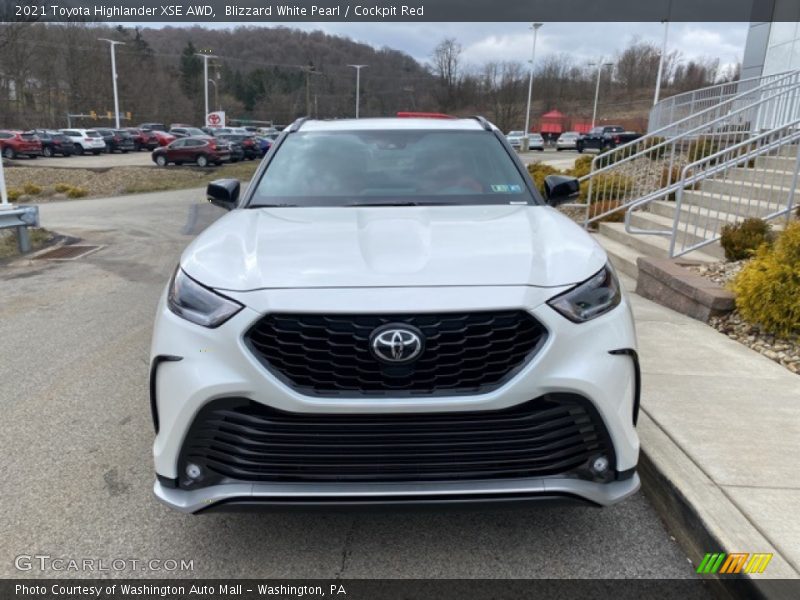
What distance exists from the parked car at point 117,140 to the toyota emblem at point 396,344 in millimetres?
44976

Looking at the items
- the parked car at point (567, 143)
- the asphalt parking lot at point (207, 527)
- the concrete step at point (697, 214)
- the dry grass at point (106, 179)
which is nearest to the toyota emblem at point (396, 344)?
the asphalt parking lot at point (207, 527)

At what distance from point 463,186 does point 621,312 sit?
1.51m

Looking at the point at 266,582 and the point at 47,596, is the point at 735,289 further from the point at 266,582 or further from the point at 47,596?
the point at 47,596

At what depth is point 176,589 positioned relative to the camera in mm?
2428

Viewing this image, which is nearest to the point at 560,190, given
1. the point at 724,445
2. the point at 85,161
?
the point at 724,445

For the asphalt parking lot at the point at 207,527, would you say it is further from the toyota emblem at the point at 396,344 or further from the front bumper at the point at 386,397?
the toyota emblem at the point at 396,344

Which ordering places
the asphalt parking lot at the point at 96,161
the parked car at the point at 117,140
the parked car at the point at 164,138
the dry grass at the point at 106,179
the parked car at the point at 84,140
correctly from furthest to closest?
the parked car at the point at 164,138 < the parked car at the point at 117,140 < the parked car at the point at 84,140 < the asphalt parking lot at the point at 96,161 < the dry grass at the point at 106,179

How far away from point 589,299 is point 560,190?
151cm

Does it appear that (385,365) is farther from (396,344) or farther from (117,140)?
(117,140)

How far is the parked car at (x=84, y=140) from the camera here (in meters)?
39.5

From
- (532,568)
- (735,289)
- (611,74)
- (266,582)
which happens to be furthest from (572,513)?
(611,74)

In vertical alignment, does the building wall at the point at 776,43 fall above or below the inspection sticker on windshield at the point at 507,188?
above

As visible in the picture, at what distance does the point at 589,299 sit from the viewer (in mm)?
2375

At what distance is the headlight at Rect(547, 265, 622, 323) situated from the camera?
2.29m
